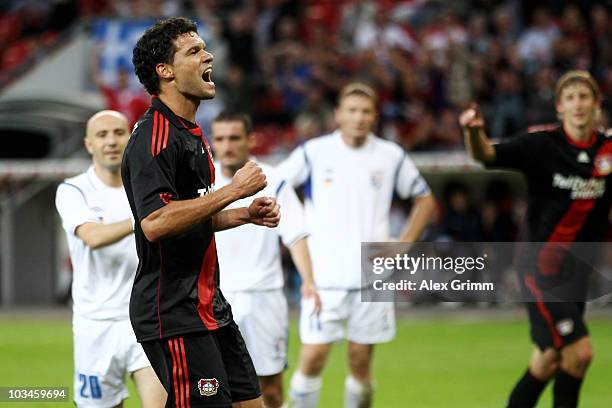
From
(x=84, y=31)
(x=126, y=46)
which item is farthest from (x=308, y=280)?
(x=84, y=31)

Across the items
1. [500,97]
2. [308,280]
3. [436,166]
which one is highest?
[500,97]

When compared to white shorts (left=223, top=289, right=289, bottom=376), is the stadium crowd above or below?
above

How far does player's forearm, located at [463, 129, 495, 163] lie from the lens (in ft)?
24.2

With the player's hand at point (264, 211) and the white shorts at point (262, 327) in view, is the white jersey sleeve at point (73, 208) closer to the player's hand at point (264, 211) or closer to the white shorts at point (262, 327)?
the white shorts at point (262, 327)

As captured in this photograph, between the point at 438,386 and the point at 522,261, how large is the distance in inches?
119

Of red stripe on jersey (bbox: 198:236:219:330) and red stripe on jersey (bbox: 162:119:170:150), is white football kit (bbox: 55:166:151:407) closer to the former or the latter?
red stripe on jersey (bbox: 198:236:219:330)

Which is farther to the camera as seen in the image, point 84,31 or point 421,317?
point 84,31

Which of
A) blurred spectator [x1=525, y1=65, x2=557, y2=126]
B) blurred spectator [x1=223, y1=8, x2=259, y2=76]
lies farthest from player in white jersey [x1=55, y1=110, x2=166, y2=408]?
blurred spectator [x1=223, y1=8, x2=259, y2=76]

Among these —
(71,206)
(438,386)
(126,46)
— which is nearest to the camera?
(71,206)

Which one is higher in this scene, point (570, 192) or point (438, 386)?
point (570, 192)

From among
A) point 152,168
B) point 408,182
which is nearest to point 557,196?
point 408,182

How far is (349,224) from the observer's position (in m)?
8.48

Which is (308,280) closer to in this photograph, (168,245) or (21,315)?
(168,245)

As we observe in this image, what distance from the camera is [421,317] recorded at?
16.7 meters
